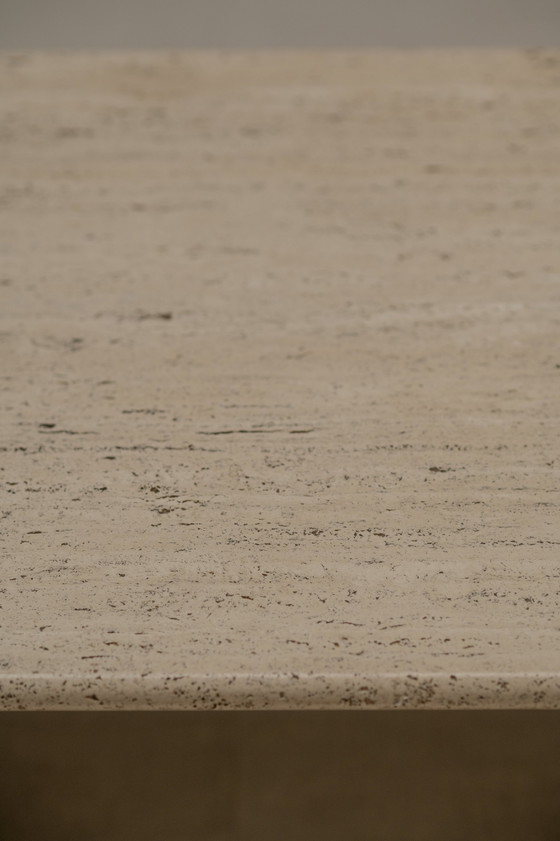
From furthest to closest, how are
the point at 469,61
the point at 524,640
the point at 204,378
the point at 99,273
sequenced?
Answer: the point at 469,61
the point at 99,273
the point at 204,378
the point at 524,640

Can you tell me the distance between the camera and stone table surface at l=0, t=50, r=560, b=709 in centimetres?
58

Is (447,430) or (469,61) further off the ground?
(469,61)

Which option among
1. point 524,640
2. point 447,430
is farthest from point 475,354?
point 524,640

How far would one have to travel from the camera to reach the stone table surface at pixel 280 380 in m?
0.58

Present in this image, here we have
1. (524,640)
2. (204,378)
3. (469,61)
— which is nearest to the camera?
(524,640)

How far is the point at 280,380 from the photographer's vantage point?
0.83m

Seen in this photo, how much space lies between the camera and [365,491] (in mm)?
708

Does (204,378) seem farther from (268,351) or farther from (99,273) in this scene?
(99,273)

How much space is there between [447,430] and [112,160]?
71 centimetres

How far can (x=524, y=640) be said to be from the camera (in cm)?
58
